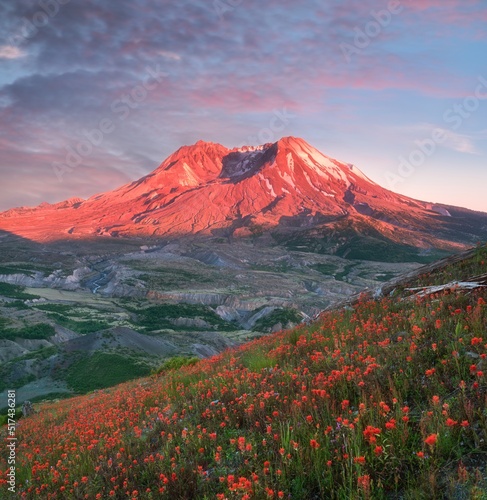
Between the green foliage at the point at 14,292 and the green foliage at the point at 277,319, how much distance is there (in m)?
86.9

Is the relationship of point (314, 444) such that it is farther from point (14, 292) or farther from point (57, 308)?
point (14, 292)

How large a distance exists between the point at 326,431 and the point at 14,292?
6637 inches

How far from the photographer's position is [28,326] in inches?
3194

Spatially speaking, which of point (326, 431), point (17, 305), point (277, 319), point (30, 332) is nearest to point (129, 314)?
point (17, 305)

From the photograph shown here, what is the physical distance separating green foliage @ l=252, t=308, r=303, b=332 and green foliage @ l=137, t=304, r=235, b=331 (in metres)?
8.83

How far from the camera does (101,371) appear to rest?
5122cm

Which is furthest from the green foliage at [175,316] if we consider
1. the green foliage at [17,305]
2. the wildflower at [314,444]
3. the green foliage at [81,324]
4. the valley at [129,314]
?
the wildflower at [314,444]

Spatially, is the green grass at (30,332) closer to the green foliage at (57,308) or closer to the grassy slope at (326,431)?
the green foliage at (57,308)

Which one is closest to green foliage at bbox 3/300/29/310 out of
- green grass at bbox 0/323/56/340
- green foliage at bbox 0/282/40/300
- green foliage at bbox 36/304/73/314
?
green foliage at bbox 36/304/73/314

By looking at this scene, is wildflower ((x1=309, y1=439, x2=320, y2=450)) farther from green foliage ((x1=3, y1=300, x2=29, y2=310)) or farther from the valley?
green foliage ((x1=3, y1=300, x2=29, y2=310))

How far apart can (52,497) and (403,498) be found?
16.7 feet

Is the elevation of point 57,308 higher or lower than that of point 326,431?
lower

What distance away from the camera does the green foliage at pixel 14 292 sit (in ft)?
456

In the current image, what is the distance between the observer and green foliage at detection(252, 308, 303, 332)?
104 metres
